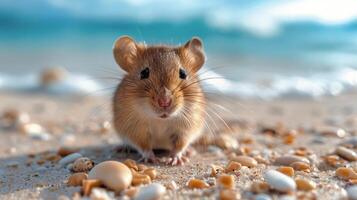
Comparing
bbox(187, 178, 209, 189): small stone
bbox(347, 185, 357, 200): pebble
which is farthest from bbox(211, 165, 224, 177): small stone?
bbox(347, 185, 357, 200): pebble

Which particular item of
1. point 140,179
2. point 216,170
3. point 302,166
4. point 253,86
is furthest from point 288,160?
point 253,86

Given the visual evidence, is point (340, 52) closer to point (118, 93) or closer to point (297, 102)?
point (297, 102)

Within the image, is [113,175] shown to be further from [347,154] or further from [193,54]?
[347,154]

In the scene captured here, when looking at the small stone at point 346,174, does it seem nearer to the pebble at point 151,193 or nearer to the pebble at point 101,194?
the pebble at point 151,193

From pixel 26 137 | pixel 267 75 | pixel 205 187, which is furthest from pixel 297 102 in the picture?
pixel 205 187

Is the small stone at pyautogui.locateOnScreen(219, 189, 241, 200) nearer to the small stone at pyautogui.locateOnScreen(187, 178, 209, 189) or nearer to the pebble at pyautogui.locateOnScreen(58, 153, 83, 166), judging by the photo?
the small stone at pyautogui.locateOnScreen(187, 178, 209, 189)
